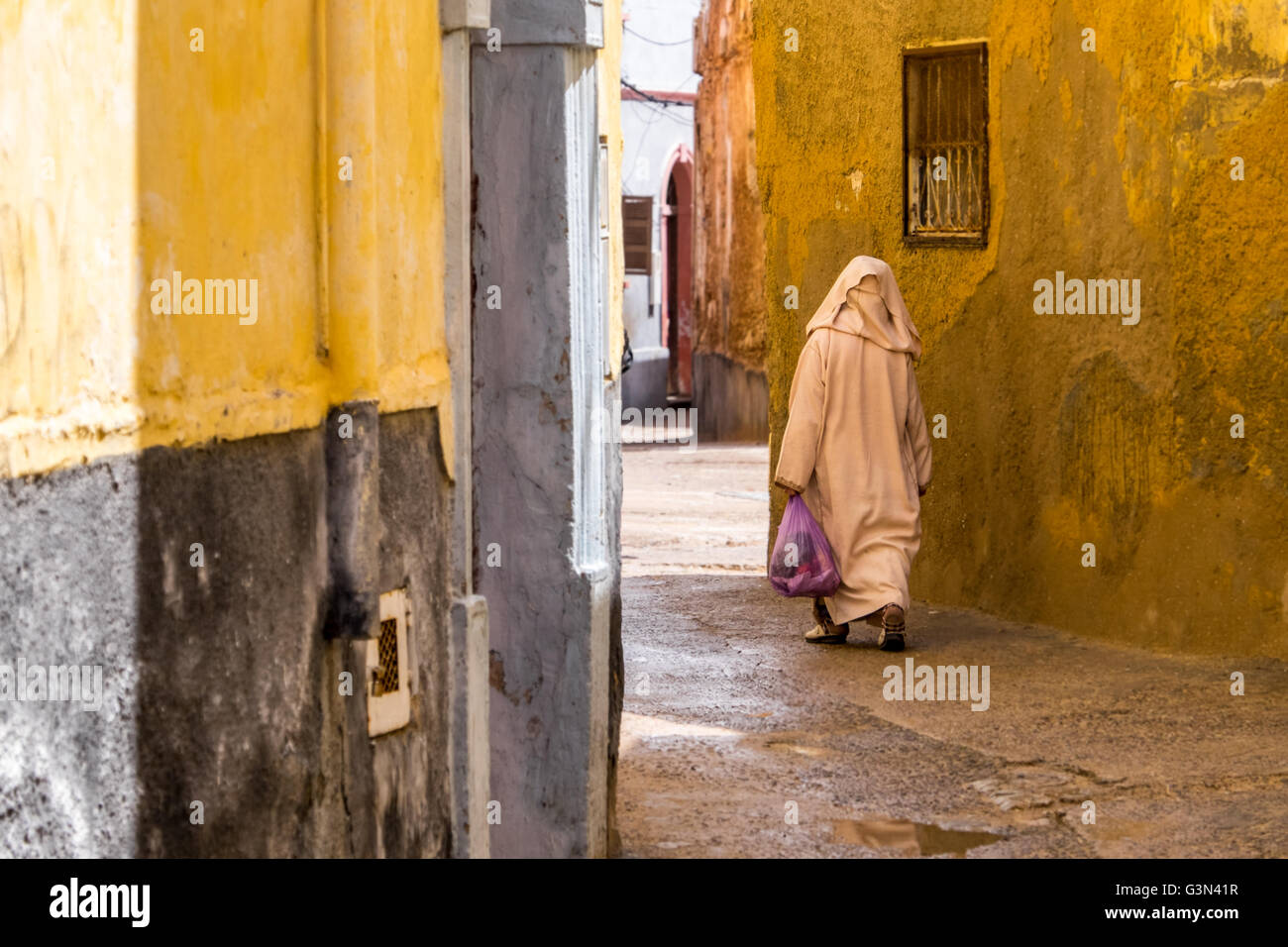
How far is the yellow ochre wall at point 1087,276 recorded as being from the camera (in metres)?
7.84

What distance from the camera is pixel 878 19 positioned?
9578mm

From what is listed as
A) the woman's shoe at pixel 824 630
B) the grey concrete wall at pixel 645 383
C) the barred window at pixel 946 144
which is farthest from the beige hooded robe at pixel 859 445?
the grey concrete wall at pixel 645 383

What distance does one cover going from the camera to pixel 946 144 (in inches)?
369

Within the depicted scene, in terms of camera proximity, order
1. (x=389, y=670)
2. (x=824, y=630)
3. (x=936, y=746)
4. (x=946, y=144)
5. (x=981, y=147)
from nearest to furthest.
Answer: (x=389, y=670), (x=936, y=746), (x=824, y=630), (x=981, y=147), (x=946, y=144)

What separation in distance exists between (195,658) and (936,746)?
13.1 ft

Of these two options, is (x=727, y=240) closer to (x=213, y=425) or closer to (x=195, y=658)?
(x=213, y=425)

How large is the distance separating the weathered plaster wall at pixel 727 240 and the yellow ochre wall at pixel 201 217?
1777cm

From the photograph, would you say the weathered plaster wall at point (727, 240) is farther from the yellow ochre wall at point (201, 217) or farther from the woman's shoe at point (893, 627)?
the yellow ochre wall at point (201, 217)

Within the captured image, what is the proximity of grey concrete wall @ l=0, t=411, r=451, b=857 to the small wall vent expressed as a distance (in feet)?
0.10

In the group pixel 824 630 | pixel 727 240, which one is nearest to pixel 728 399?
pixel 727 240

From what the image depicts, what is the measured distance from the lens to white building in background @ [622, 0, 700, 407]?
26.2 meters
